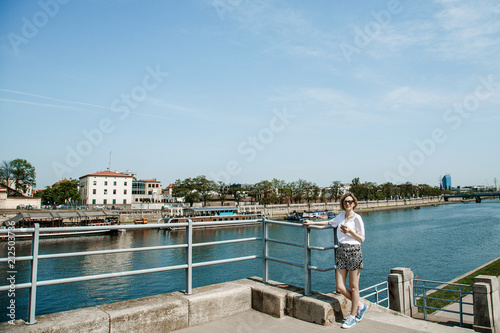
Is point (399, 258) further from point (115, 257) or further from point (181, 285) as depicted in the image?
point (115, 257)

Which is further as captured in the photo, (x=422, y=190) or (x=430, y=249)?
(x=422, y=190)

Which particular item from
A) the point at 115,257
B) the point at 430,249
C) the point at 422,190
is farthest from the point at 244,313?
the point at 422,190

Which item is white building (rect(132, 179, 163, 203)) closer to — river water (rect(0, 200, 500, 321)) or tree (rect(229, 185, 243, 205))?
tree (rect(229, 185, 243, 205))

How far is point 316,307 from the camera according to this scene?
4.84 metres

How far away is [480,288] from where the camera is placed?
882 cm

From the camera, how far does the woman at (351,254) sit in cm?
484

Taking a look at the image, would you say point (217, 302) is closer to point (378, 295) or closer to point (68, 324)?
point (68, 324)

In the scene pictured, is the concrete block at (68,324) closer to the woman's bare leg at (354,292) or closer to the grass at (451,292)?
the woman's bare leg at (354,292)

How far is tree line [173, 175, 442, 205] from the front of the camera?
98.5 metres

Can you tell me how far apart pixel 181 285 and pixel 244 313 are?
20529 millimetres

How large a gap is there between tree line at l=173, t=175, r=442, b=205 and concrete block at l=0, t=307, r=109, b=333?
93.5 m

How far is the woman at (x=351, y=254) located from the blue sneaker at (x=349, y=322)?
0.06m

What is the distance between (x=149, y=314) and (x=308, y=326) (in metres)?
2.08

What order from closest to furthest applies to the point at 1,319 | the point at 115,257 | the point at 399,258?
the point at 1,319 < the point at 399,258 < the point at 115,257
